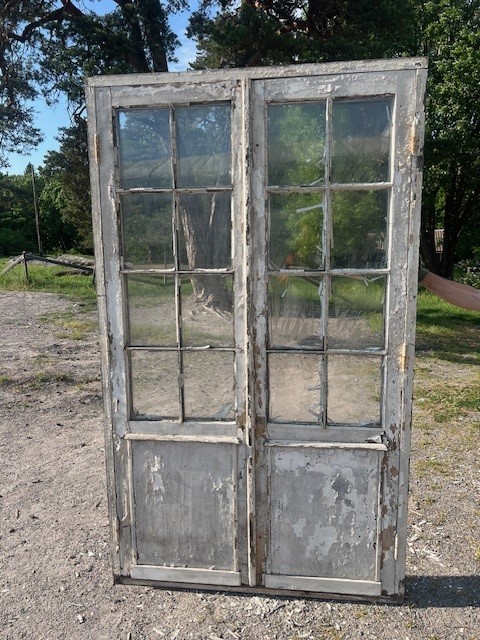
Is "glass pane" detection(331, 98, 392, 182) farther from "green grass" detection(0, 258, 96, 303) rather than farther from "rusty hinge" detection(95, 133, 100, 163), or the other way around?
"green grass" detection(0, 258, 96, 303)

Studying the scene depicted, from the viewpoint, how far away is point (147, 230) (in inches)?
85.5

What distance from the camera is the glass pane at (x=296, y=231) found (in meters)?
2.07

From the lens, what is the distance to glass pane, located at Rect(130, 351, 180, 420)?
2258mm

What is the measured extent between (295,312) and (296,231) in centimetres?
34

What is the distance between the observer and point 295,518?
229 centimetres

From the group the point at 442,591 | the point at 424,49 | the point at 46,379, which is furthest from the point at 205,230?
the point at 424,49

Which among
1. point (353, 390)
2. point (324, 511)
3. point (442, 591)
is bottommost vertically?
point (442, 591)

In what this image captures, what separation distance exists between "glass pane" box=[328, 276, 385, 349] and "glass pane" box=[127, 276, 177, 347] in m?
0.70

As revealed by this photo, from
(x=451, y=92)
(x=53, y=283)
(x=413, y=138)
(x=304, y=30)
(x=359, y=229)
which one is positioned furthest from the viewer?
(x=53, y=283)

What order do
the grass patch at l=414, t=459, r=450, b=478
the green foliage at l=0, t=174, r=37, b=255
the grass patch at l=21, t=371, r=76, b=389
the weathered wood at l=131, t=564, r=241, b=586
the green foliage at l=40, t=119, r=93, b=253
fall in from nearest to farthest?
1. the weathered wood at l=131, t=564, r=241, b=586
2. the grass patch at l=414, t=459, r=450, b=478
3. the grass patch at l=21, t=371, r=76, b=389
4. the green foliage at l=40, t=119, r=93, b=253
5. the green foliage at l=0, t=174, r=37, b=255

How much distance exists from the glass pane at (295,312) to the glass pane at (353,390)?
0.14 m

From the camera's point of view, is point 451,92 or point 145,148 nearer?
point 145,148

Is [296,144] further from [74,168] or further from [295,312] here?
[74,168]

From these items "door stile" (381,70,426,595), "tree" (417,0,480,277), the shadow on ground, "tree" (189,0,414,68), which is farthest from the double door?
"tree" (417,0,480,277)
